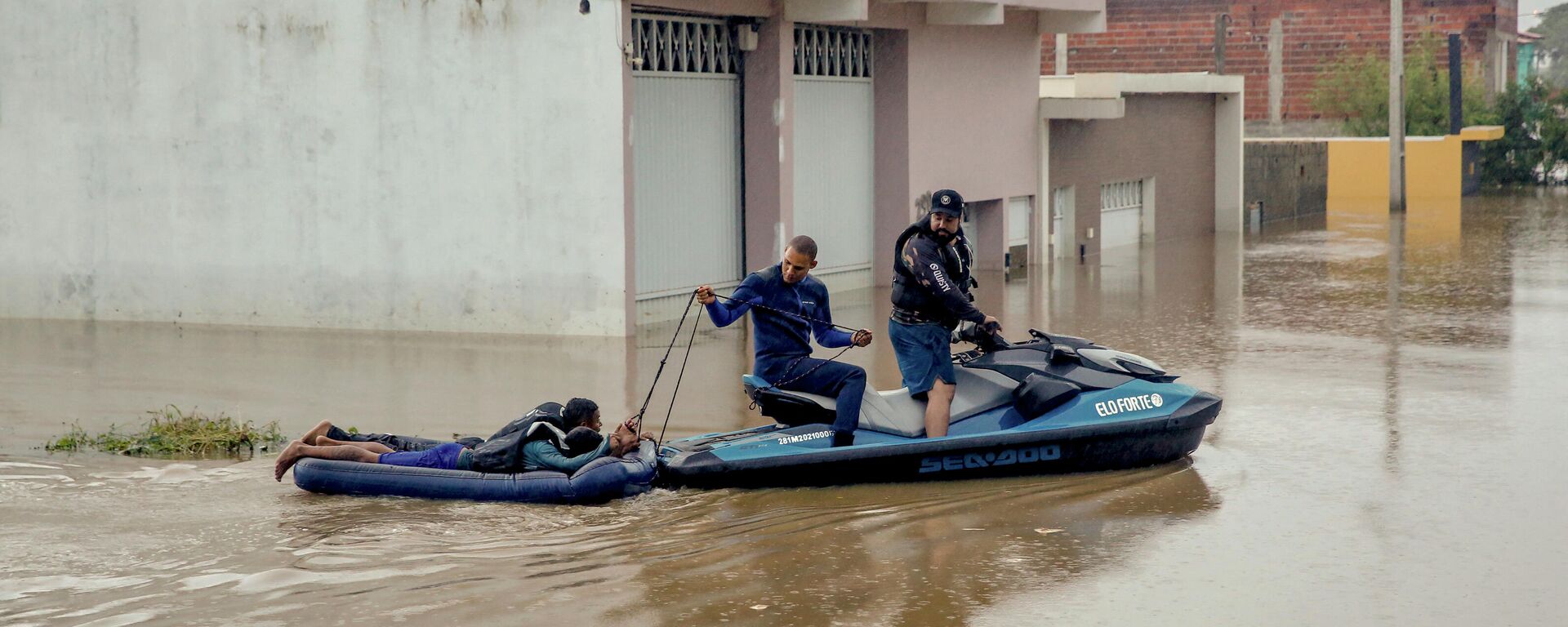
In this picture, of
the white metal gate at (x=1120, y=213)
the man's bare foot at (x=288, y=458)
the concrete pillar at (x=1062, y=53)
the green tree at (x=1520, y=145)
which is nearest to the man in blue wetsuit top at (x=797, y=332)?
the man's bare foot at (x=288, y=458)

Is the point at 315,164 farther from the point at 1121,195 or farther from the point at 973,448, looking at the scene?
the point at 1121,195

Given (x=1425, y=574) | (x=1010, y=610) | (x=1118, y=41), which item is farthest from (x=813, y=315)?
(x=1118, y=41)

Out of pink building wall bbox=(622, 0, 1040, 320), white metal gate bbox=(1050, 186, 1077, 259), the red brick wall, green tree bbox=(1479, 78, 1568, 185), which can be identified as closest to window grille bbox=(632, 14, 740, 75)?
pink building wall bbox=(622, 0, 1040, 320)

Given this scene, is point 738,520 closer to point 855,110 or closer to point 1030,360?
point 1030,360

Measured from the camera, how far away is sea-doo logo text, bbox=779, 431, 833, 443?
9.54 metres

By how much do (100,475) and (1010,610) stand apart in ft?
18.2

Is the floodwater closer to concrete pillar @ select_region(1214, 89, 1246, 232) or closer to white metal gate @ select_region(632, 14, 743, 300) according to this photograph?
white metal gate @ select_region(632, 14, 743, 300)

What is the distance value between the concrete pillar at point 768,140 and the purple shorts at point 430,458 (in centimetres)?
1012

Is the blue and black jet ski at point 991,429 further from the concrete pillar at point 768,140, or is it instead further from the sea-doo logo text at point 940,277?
the concrete pillar at point 768,140

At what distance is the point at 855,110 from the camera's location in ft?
71.7

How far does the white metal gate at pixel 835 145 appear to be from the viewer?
67.4 ft

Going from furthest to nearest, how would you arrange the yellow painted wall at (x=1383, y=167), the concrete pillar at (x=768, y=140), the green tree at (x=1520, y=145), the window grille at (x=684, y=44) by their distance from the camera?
the green tree at (x=1520, y=145) → the yellow painted wall at (x=1383, y=167) → the concrete pillar at (x=768, y=140) → the window grille at (x=684, y=44)

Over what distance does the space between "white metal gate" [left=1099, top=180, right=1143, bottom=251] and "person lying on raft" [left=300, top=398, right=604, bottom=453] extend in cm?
2004

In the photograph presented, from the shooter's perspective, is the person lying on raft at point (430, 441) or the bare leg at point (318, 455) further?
the person lying on raft at point (430, 441)
